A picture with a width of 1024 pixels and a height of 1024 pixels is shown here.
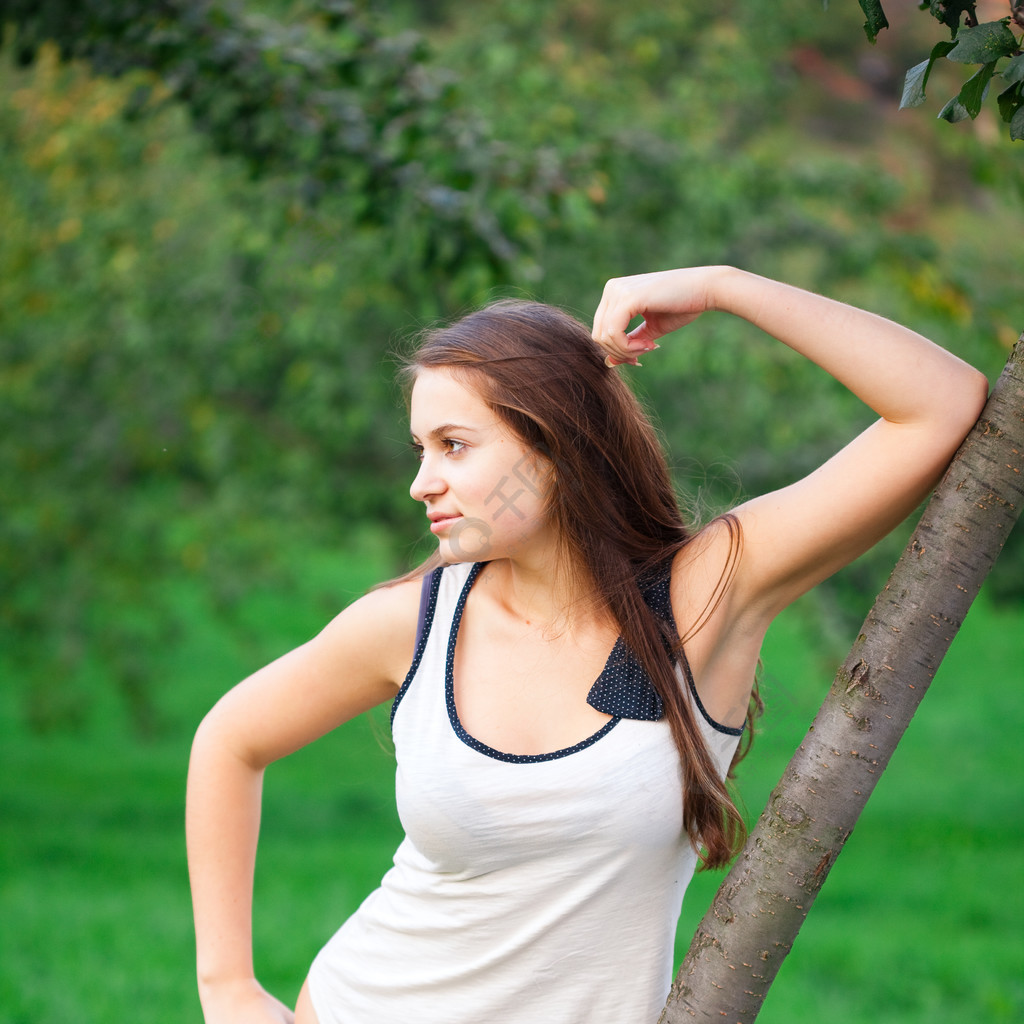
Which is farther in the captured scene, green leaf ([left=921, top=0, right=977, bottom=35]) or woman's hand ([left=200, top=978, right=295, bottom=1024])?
woman's hand ([left=200, top=978, right=295, bottom=1024])

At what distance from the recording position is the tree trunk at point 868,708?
124 centimetres

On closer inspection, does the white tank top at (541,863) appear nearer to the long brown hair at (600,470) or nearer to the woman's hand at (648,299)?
the long brown hair at (600,470)

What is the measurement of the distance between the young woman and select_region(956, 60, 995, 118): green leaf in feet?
0.80

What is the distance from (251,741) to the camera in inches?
65.3

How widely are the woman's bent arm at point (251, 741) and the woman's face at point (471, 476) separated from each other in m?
0.18

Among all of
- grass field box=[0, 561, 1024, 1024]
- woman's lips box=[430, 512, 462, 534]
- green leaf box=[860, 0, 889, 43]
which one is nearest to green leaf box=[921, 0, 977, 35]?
green leaf box=[860, 0, 889, 43]

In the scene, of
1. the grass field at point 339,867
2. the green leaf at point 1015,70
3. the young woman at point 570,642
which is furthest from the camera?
the grass field at point 339,867

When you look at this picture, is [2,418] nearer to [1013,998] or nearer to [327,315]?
[327,315]

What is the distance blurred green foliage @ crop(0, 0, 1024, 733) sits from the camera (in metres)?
4.69

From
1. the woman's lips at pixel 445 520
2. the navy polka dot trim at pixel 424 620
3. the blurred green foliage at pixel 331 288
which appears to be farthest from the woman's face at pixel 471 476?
the blurred green foliage at pixel 331 288

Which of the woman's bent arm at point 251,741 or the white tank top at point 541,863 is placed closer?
the white tank top at point 541,863

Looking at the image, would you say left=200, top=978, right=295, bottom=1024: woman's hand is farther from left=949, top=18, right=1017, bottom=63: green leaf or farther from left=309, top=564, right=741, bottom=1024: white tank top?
left=949, top=18, right=1017, bottom=63: green leaf

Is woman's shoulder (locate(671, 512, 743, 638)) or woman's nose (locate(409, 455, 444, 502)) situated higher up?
woman's nose (locate(409, 455, 444, 502))

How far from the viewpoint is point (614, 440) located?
1541mm
